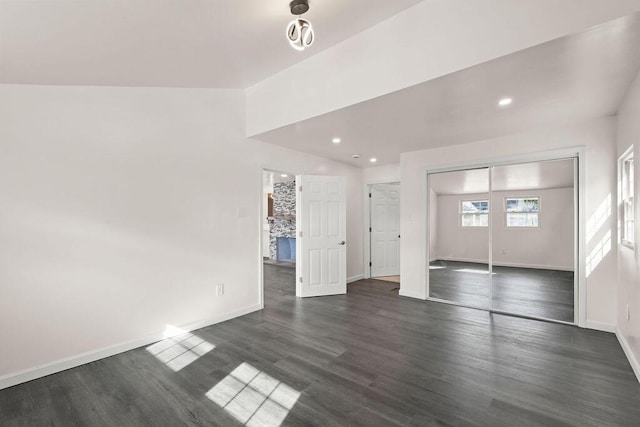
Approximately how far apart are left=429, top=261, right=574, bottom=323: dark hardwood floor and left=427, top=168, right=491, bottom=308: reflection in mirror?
13 mm

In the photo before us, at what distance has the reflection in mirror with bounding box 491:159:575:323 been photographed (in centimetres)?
360

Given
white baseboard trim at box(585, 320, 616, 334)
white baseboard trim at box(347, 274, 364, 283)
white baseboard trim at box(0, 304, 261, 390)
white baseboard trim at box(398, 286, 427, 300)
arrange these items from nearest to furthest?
white baseboard trim at box(0, 304, 261, 390), white baseboard trim at box(585, 320, 616, 334), white baseboard trim at box(398, 286, 427, 300), white baseboard trim at box(347, 274, 364, 283)

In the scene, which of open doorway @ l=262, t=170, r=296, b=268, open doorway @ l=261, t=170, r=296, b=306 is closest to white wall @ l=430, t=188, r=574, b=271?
open doorway @ l=261, t=170, r=296, b=306

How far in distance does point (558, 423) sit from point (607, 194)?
2.74 m

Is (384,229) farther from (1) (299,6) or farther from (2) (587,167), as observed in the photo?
(1) (299,6)

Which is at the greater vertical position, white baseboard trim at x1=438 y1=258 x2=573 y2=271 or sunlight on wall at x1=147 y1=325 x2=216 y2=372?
white baseboard trim at x1=438 y1=258 x2=573 y2=271

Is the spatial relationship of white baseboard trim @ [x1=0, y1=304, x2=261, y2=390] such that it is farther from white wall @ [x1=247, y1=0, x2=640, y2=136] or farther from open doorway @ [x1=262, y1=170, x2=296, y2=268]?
open doorway @ [x1=262, y1=170, x2=296, y2=268]

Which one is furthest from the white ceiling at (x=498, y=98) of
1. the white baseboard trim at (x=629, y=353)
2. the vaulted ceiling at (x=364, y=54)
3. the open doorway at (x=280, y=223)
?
the open doorway at (x=280, y=223)

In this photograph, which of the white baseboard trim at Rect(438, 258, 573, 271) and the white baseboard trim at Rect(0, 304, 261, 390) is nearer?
the white baseboard trim at Rect(0, 304, 261, 390)

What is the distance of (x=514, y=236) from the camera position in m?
4.05

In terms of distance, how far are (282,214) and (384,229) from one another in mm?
3577

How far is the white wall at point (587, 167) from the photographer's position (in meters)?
3.23

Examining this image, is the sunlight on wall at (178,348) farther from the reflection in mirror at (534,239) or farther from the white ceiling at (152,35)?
the reflection in mirror at (534,239)

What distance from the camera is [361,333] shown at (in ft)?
10.6
